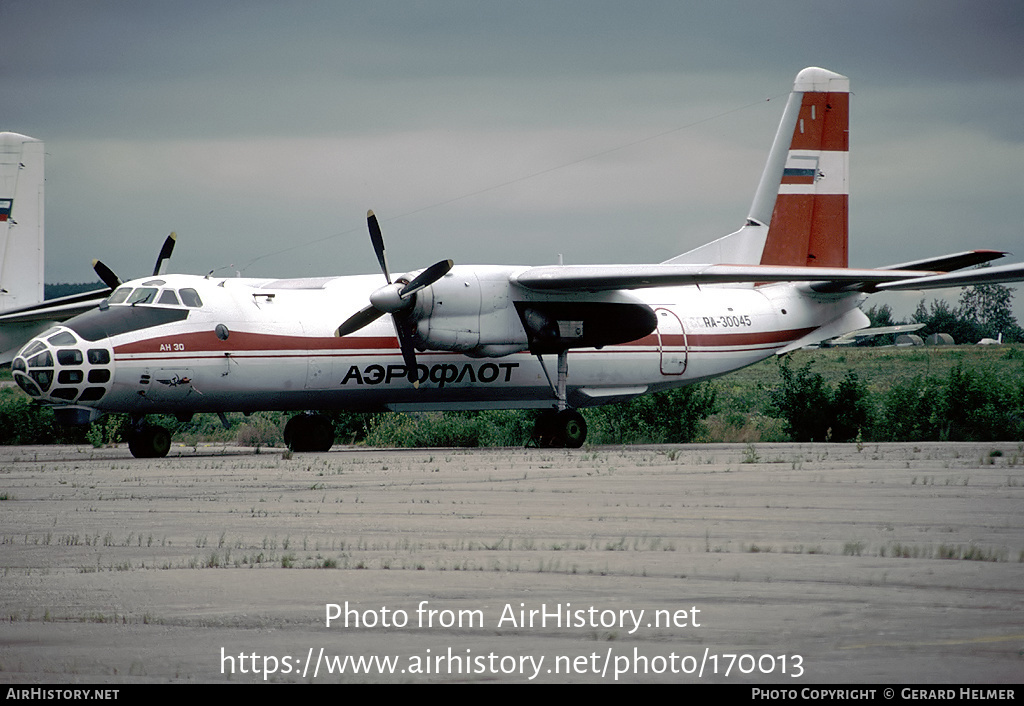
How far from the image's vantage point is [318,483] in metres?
18.0

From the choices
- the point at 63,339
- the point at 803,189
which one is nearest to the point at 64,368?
the point at 63,339

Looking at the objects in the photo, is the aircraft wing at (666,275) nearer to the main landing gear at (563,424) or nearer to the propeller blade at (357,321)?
the main landing gear at (563,424)

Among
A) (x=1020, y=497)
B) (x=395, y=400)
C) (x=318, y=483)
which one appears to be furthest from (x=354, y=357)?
(x=1020, y=497)

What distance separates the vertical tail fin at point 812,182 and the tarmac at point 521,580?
15.8 metres

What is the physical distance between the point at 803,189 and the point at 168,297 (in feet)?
55.8

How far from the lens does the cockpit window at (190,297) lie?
25.0 m

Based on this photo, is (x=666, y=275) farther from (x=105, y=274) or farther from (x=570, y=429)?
(x=105, y=274)

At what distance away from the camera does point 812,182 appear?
33.5m

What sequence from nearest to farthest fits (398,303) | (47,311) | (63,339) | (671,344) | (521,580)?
(521,580), (63,339), (398,303), (47,311), (671,344)

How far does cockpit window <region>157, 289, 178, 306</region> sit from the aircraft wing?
6.84m

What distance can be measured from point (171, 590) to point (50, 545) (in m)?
3.13

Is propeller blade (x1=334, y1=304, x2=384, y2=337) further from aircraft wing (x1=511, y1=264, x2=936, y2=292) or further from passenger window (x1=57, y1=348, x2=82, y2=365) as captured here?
passenger window (x1=57, y1=348, x2=82, y2=365)

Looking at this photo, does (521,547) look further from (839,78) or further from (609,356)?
(839,78)

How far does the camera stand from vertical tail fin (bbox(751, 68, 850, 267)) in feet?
109
